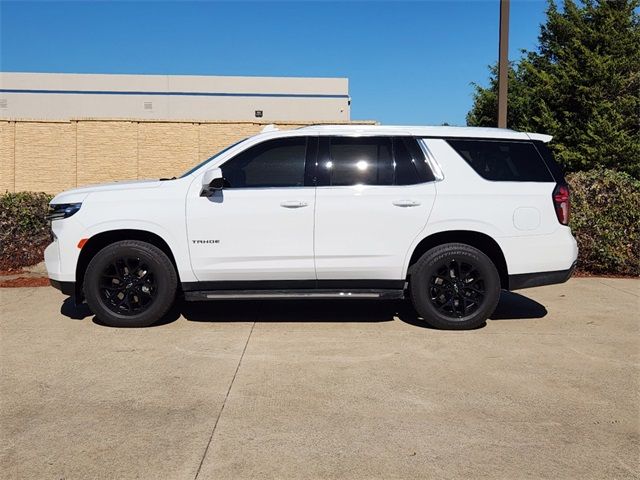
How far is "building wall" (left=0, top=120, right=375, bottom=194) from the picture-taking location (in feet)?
64.3

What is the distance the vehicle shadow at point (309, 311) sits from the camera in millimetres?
5859

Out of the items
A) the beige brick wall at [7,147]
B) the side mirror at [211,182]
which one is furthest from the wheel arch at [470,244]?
the beige brick wall at [7,147]

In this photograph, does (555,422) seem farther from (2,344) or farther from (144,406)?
(2,344)

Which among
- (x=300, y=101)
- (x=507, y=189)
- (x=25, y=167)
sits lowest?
(x=507, y=189)

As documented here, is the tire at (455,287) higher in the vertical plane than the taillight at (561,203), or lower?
lower

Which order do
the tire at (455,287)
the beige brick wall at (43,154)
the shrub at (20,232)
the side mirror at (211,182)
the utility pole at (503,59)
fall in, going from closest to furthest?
the side mirror at (211,182) < the tire at (455,287) < the shrub at (20,232) < the utility pole at (503,59) < the beige brick wall at (43,154)

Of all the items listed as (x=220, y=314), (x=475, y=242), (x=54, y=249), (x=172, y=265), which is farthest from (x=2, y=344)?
(x=475, y=242)

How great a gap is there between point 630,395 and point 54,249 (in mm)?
5078

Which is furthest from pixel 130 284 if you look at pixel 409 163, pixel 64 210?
pixel 409 163

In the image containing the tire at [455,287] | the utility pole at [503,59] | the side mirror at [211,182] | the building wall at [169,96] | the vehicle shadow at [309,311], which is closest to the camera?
the side mirror at [211,182]

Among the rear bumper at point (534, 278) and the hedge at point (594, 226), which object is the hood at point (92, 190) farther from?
the hedge at point (594, 226)

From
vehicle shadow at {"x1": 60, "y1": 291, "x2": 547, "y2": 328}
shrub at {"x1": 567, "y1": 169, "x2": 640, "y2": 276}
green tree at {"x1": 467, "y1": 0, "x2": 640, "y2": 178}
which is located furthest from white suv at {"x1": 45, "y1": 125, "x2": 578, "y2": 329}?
green tree at {"x1": 467, "y1": 0, "x2": 640, "y2": 178}

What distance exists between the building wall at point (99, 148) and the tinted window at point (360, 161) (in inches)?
582

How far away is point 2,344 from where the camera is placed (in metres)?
5.04
